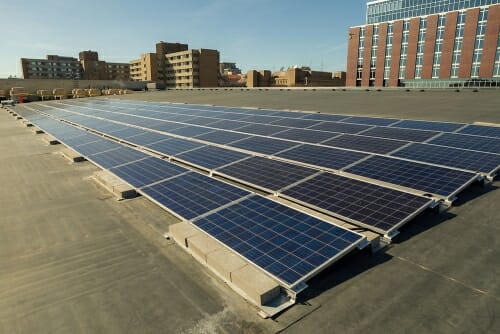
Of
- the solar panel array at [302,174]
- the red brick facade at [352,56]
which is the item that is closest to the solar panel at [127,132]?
the solar panel array at [302,174]

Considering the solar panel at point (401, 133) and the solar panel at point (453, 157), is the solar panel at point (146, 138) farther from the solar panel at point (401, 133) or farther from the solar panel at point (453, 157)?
the solar panel at point (453, 157)

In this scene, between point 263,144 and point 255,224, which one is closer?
point 255,224

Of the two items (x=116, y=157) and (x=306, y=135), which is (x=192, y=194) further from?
(x=306, y=135)

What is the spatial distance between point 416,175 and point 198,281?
32.5 ft

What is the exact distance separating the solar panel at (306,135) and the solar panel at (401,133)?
8.38 ft

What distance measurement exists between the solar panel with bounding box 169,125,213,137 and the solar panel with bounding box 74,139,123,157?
4911mm

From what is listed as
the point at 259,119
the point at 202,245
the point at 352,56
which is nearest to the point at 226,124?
the point at 259,119

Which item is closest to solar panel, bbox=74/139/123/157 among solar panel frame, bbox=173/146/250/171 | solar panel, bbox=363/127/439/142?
solar panel frame, bbox=173/146/250/171

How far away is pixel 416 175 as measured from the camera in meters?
12.8

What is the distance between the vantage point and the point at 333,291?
24.5ft

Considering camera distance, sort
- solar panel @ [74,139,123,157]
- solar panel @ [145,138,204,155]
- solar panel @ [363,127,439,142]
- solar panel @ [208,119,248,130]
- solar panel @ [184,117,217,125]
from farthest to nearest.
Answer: solar panel @ [184,117,217,125], solar panel @ [208,119,248,130], solar panel @ [74,139,123,157], solar panel @ [145,138,204,155], solar panel @ [363,127,439,142]

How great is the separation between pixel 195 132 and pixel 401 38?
12059 centimetres

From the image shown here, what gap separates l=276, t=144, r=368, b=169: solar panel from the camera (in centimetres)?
1493

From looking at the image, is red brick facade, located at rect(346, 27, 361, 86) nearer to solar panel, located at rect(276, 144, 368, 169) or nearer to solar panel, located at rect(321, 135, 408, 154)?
solar panel, located at rect(321, 135, 408, 154)
